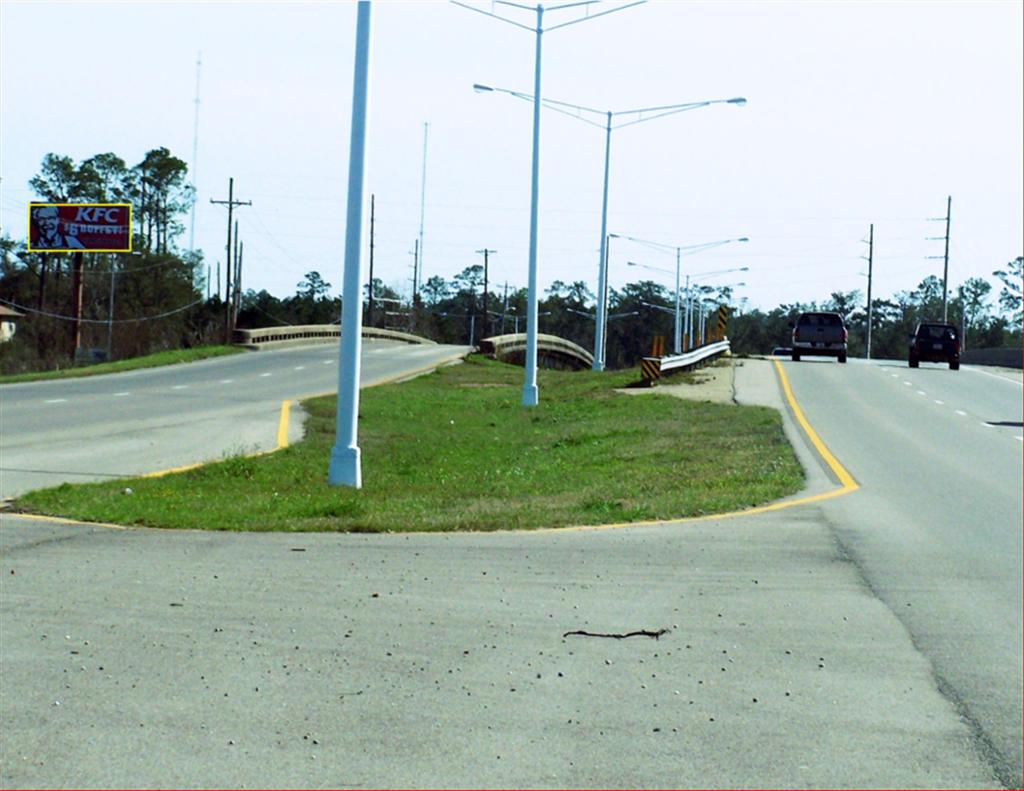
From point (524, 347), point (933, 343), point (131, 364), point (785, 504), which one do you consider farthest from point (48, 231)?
point (785, 504)

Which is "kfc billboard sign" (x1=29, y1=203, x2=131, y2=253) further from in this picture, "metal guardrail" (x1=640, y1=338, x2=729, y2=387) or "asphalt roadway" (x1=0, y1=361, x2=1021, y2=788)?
"asphalt roadway" (x1=0, y1=361, x2=1021, y2=788)

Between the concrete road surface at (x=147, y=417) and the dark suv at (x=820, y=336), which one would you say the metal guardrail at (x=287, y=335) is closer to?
the concrete road surface at (x=147, y=417)

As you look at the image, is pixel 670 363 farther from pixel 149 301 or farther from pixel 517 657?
pixel 149 301

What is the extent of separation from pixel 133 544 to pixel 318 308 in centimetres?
11415

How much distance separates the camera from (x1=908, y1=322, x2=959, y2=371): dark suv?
56.6m

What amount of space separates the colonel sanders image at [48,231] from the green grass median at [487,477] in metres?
41.7

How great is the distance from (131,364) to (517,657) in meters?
47.3

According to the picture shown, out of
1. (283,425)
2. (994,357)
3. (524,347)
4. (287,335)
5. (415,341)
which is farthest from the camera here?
(415,341)

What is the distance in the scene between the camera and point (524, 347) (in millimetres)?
81000

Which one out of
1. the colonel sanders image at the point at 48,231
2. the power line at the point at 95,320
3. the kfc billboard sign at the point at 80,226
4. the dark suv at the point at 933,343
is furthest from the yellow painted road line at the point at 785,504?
the power line at the point at 95,320

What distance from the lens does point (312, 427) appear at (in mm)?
28688

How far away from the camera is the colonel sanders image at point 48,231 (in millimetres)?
71375

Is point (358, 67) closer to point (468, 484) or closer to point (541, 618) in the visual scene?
point (468, 484)

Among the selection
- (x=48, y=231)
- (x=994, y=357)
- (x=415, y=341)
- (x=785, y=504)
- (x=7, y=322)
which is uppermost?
(x=48, y=231)
